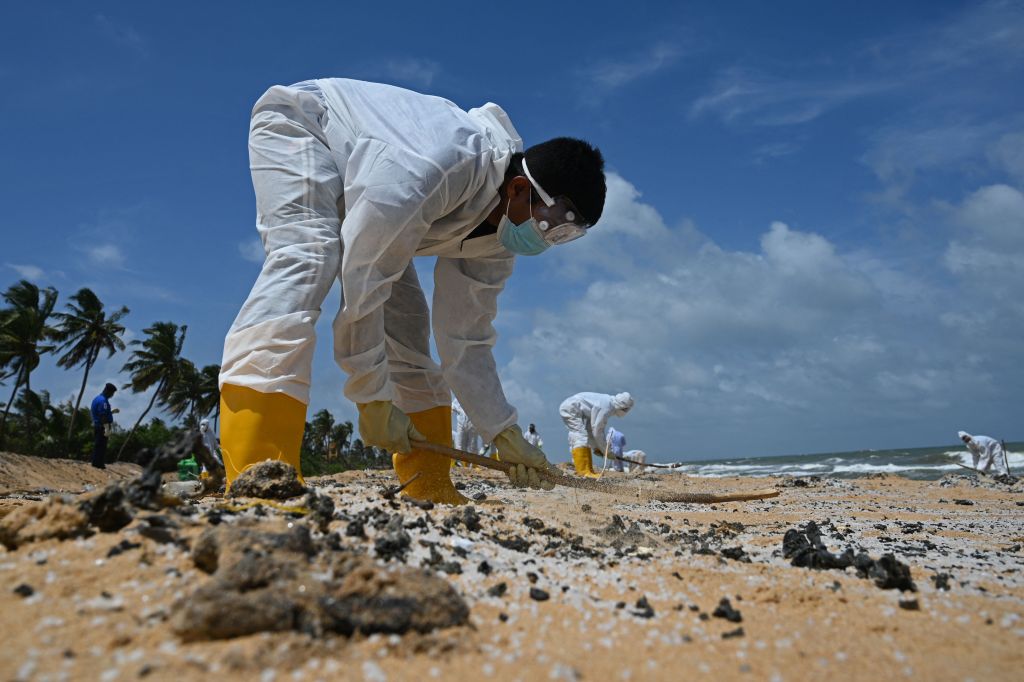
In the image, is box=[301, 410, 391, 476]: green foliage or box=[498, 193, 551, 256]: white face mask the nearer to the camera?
box=[498, 193, 551, 256]: white face mask

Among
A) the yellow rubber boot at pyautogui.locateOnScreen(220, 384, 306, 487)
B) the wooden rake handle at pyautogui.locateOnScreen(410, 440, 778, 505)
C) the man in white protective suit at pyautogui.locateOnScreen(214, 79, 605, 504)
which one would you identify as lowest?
the wooden rake handle at pyautogui.locateOnScreen(410, 440, 778, 505)

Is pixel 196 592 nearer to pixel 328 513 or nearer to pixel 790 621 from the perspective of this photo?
pixel 328 513

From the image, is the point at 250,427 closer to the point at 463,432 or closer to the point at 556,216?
the point at 556,216

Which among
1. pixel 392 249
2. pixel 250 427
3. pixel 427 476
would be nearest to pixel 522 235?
pixel 392 249

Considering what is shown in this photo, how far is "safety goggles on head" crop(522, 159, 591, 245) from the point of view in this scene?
12.0 ft

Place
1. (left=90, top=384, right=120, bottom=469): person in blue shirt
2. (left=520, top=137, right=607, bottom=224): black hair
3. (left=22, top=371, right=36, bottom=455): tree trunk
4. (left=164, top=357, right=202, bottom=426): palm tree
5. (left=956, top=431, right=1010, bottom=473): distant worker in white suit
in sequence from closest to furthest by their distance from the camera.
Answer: (left=520, top=137, right=607, bottom=224): black hair < (left=90, top=384, right=120, bottom=469): person in blue shirt < (left=956, top=431, right=1010, bottom=473): distant worker in white suit < (left=22, top=371, right=36, bottom=455): tree trunk < (left=164, top=357, right=202, bottom=426): palm tree

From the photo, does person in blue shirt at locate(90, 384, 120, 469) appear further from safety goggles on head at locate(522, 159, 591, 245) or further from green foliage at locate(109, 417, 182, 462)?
safety goggles on head at locate(522, 159, 591, 245)

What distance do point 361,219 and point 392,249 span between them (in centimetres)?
21

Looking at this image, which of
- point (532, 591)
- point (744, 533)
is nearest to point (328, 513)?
point (532, 591)

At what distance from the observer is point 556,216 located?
3.68m

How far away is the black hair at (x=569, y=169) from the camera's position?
358cm

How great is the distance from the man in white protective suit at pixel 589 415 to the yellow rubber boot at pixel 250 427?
1273 centimetres

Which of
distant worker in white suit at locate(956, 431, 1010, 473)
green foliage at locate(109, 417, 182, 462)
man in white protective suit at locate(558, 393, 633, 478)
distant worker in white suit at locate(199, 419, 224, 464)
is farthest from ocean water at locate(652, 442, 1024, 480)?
green foliage at locate(109, 417, 182, 462)

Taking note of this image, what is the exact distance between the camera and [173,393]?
40.9 meters
